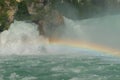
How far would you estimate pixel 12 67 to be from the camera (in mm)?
38844

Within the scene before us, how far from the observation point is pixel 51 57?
45938 mm

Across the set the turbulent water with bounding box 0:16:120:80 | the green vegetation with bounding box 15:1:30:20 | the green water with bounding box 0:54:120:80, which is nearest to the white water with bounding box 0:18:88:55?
the turbulent water with bounding box 0:16:120:80

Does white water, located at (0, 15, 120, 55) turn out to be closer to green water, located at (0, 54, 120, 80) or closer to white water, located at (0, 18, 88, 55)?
white water, located at (0, 18, 88, 55)

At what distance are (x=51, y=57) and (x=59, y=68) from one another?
27.8 feet

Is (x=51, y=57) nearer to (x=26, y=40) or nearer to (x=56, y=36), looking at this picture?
(x=26, y=40)

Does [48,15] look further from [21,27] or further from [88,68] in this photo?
[88,68]

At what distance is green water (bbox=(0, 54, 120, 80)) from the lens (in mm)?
33531

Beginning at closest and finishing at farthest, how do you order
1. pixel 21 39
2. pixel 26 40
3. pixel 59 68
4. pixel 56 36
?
pixel 59 68 < pixel 21 39 < pixel 26 40 < pixel 56 36

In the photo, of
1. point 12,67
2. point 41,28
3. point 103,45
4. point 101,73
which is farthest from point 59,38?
point 101,73

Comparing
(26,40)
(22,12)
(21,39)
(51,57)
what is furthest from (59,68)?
(22,12)

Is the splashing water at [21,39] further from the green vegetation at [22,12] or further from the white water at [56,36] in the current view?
the green vegetation at [22,12]

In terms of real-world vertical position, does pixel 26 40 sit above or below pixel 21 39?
below

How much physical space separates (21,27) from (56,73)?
2254 centimetres

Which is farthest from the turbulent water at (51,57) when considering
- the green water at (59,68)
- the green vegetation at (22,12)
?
the green vegetation at (22,12)
